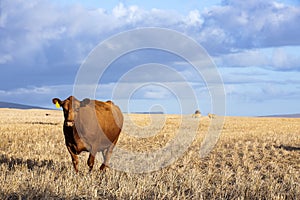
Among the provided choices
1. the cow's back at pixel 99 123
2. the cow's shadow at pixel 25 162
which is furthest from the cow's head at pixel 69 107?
the cow's shadow at pixel 25 162

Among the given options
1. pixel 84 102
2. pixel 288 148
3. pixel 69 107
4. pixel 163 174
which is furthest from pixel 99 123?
pixel 288 148

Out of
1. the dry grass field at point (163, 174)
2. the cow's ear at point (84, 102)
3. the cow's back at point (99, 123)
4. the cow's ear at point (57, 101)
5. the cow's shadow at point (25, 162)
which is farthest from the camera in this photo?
the cow's shadow at point (25, 162)

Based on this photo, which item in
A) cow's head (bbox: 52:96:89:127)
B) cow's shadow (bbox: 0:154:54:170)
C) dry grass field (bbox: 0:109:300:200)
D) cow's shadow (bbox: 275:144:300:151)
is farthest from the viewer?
cow's shadow (bbox: 275:144:300:151)

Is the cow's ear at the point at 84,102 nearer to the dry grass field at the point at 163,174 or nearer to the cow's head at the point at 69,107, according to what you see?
the cow's head at the point at 69,107

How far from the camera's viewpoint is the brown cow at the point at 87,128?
962 cm

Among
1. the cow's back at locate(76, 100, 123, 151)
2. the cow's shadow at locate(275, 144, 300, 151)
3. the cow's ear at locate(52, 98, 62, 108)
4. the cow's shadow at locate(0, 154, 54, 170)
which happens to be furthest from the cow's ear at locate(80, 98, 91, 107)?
the cow's shadow at locate(275, 144, 300, 151)

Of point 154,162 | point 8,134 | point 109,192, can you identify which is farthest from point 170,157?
point 8,134

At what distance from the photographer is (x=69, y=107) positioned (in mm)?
9477

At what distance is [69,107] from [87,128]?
1140 millimetres

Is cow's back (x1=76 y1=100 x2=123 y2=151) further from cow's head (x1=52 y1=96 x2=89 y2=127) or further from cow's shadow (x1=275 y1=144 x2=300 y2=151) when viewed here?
cow's shadow (x1=275 y1=144 x2=300 y2=151)

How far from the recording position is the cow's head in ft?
30.9

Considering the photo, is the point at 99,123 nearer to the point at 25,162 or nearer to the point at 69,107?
the point at 69,107

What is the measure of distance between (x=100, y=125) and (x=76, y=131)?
50.4 inches

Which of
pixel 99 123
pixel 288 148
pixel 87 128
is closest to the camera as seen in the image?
pixel 87 128
